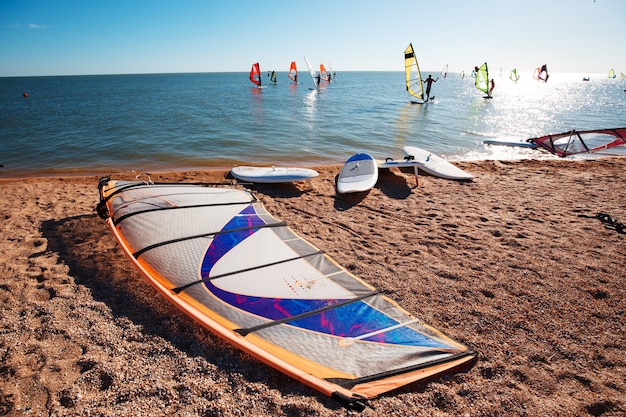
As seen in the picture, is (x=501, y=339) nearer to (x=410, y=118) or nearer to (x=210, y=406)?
(x=210, y=406)

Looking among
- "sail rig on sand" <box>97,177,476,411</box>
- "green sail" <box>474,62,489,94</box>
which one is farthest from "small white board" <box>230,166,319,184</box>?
"green sail" <box>474,62,489,94</box>

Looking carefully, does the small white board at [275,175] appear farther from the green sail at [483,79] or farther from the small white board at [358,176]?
the green sail at [483,79]

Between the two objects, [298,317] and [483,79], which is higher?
[483,79]

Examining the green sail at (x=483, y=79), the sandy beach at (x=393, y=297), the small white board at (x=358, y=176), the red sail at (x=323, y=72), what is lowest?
the sandy beach at (x=393, y=297)

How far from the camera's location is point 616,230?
5062 millimetres

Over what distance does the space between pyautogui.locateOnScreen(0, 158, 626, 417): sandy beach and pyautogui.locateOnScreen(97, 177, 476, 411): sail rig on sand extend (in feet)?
0.76

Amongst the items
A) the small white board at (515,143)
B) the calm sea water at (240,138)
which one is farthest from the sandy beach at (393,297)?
the small white board at (515,143)

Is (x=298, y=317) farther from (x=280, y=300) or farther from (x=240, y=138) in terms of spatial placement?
(x=240, y=138)

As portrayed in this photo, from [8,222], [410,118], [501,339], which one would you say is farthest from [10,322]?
[410,118]

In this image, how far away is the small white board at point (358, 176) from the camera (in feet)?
22.6

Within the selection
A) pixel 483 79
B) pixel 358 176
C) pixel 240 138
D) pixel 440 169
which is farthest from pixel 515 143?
pixel 483 79

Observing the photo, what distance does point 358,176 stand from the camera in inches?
296

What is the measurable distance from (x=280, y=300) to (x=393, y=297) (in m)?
1.35

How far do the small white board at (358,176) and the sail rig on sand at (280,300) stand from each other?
2.84 metres
